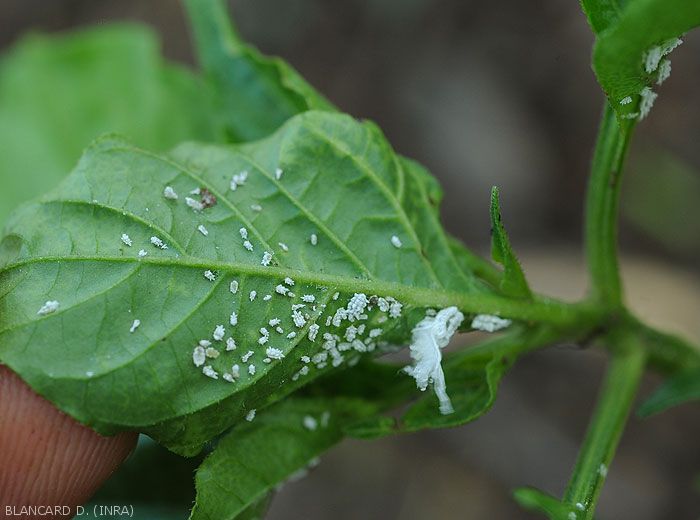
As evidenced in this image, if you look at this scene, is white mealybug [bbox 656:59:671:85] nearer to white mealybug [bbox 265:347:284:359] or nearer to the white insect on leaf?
the white insect on leaf

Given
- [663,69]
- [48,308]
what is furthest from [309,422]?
[663,69]

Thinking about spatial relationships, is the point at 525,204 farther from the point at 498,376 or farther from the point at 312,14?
the point at 498,376

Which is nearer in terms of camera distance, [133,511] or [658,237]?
[133,511]

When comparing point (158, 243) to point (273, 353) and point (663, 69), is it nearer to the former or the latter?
point (273, 353)

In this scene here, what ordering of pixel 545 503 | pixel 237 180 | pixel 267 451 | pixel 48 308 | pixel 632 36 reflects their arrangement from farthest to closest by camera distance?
pixel 267 451, pixel 237 180, pixel 48 308, pixel 545 503, pixel 632 36

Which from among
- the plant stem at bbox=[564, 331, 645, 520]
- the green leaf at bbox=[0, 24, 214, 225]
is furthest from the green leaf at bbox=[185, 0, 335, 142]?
the plant stem at bbox=[564, 331, 645, 520]

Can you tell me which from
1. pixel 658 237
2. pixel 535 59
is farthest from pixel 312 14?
pixel 658 237
